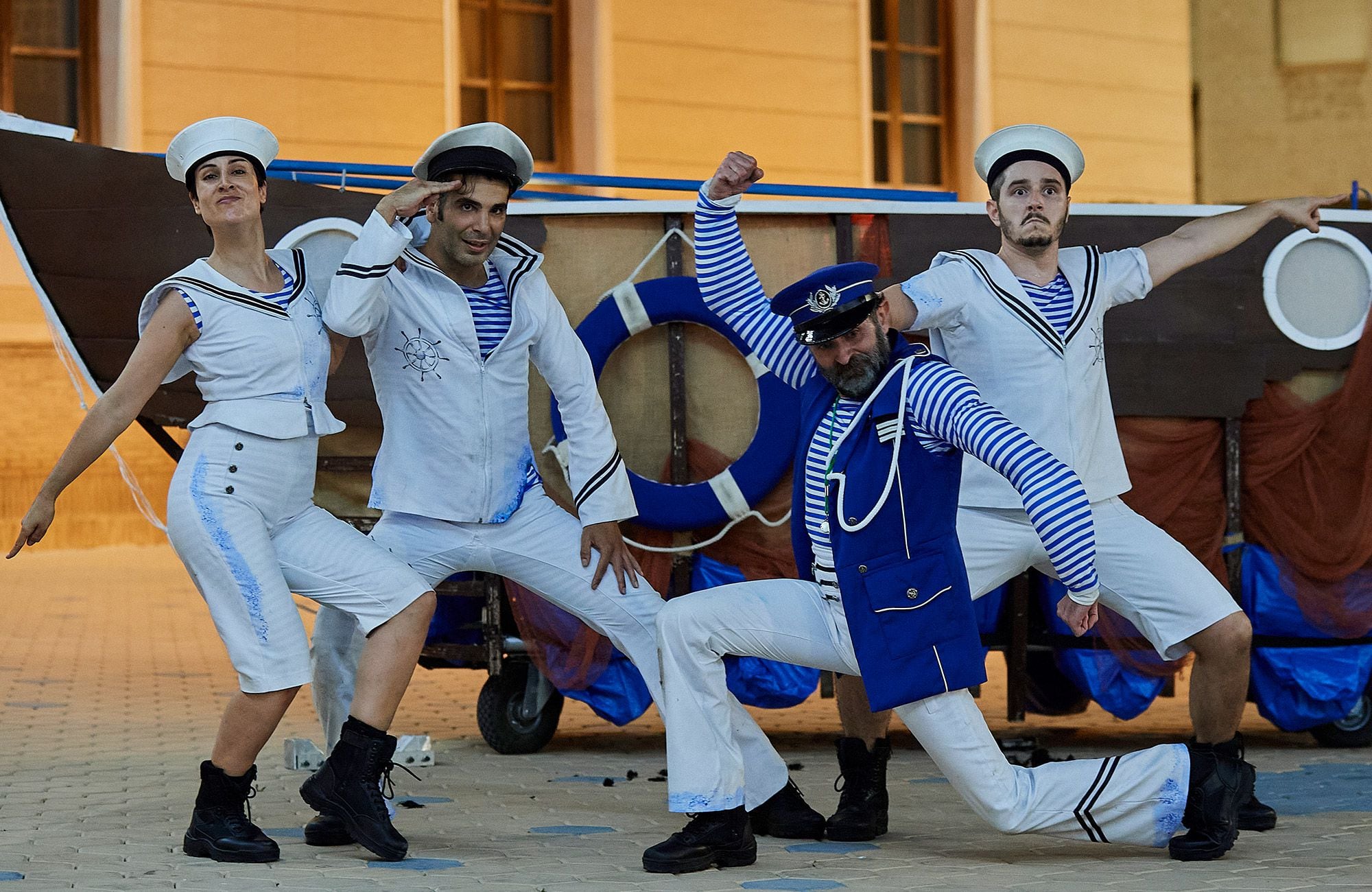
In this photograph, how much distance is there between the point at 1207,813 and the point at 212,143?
112 inches

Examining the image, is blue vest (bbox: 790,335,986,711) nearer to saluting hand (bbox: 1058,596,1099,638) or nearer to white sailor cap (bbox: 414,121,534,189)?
saluting hand (bbox: 1058,596,1099,638)

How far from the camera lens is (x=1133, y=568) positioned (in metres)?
4.45

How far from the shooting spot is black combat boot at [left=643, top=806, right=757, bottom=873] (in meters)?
4.04

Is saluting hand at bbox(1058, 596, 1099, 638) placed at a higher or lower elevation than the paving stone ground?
higher

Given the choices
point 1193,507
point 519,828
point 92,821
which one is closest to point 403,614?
point 519,828

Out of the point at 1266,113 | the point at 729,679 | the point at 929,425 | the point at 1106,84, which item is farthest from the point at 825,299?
the point at 1266,113

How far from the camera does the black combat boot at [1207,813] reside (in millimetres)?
4098

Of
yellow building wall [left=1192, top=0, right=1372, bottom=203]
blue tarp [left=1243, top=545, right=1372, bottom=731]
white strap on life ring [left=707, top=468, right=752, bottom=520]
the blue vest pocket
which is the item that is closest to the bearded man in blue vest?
the blue vest pocket

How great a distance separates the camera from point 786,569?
5.89 m

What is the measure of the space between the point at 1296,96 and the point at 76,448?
20.9 meters

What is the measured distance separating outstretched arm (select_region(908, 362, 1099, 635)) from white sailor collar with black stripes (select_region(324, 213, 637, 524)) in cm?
114

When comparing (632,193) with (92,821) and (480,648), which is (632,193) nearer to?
(480,648)

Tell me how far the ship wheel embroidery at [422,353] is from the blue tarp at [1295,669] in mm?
2942

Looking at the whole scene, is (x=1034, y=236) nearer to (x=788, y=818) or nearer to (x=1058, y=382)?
(x=1058, y=382)
